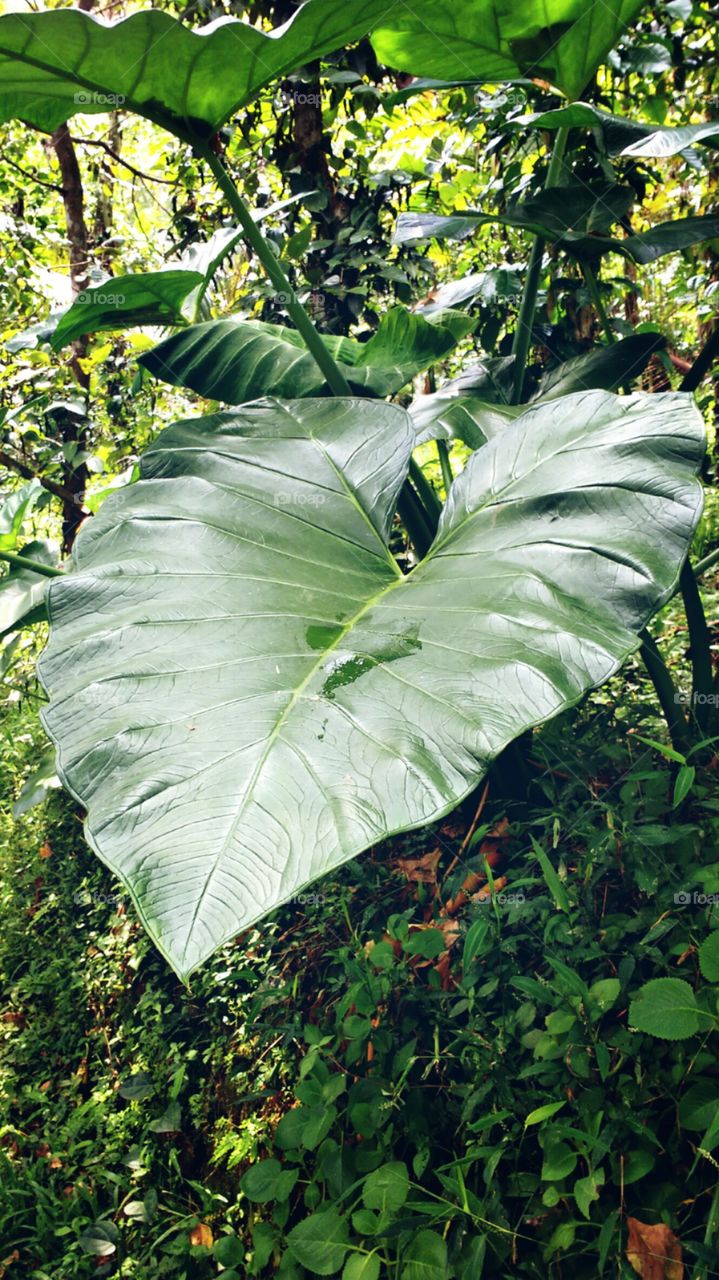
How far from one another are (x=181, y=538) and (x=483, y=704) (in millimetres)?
539

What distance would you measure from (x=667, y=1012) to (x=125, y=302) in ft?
4.65

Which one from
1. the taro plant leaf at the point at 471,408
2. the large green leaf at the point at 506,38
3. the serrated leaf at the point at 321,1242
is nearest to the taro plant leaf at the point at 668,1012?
the serrated leaf at the point at 321,1242

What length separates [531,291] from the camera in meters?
1.61

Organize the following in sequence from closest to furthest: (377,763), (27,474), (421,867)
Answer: (377,763)
(421,867)
(27,474)

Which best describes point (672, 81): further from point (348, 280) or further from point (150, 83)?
point (150, 83)

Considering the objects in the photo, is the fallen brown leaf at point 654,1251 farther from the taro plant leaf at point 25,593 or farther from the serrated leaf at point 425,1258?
the taro plant leaf at point 25,593

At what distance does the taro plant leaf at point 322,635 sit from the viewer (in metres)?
0.64

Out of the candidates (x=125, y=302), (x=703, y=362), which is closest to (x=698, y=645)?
(x=703, y=362)

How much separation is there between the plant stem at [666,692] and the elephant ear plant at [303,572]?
1.57ft

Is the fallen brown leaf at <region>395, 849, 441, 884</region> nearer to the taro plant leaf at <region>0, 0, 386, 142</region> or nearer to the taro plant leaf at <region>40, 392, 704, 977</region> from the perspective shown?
the taro plant leaf at <region>40, 392, 704, 977</region>

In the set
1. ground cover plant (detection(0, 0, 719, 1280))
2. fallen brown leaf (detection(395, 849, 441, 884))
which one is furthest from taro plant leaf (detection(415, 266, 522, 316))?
fallen brown leaf (detection(395, 849, 441, 884))

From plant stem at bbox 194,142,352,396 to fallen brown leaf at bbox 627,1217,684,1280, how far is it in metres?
1.31

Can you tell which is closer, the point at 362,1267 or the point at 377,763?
the point at 377,763

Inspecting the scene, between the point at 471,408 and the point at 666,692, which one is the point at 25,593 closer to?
the point at 471,408
